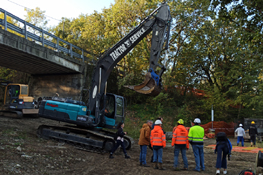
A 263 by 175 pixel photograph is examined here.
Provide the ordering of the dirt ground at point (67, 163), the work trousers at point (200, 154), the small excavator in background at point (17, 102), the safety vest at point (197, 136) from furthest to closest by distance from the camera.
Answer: the small excavator in background at point (17, 102), the safety vest at point (197, 136), the work trousers at point (200, 154), the dirt ground at point (67, 163)

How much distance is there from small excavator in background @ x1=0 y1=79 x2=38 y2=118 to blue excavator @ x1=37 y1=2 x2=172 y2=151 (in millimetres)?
7799

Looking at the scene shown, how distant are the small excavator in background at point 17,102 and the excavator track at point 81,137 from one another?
7757 millimetres

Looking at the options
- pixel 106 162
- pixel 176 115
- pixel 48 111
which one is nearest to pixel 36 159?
pixel 106 162

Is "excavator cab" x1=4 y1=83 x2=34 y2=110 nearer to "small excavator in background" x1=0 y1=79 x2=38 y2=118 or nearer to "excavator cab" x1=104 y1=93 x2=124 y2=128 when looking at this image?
"small excavator in background" x1=0 y1=79 x2=38 y2=118

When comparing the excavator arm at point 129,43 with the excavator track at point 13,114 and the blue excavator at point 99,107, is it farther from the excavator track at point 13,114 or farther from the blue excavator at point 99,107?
the excavator track at point 13,114

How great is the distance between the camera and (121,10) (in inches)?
995

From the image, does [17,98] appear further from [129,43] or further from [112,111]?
[129,43]

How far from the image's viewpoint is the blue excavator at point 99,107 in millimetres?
11617

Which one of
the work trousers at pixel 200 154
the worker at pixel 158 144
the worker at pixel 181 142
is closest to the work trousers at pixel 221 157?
the work trousers at pixel 200 154

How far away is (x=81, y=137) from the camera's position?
38.2ft

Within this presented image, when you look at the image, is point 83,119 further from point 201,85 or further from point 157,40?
point 201,85

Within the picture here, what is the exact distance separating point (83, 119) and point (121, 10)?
16387 mm

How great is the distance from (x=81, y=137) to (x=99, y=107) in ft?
5.41

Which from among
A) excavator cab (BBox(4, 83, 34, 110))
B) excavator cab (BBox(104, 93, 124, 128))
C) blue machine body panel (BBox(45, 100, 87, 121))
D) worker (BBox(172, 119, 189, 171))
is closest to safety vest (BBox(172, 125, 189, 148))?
worker (BBox(172, 119, 189, 171))
